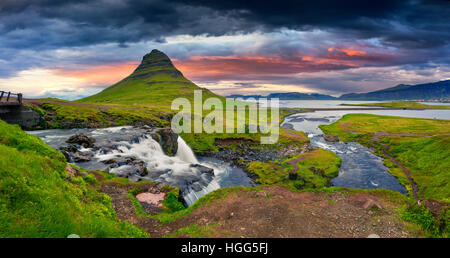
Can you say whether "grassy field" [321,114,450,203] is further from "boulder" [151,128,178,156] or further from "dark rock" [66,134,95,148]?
"dark rock" [66,134,95,148]

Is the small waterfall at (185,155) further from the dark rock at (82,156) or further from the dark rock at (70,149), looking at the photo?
the dark rock at (70,149)

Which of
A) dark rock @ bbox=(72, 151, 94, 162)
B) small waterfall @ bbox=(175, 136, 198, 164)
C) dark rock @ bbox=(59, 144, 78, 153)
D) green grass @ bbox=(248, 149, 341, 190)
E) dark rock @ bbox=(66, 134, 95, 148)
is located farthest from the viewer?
small waterfall @ bbox=(175, 136, 198, 164)

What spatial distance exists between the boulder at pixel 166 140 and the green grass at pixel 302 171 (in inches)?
773

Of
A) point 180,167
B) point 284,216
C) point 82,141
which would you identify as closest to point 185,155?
point 180,167

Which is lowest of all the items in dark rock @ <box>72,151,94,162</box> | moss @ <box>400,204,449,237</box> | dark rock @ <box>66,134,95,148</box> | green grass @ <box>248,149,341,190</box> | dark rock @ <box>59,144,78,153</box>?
green grass @ <box>248,149,341,190</box>

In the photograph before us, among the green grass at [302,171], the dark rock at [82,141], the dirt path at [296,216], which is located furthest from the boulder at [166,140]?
the dirt path at [296,216]

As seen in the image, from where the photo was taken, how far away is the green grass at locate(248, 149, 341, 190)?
39.1 metres

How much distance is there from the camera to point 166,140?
50.2 metres

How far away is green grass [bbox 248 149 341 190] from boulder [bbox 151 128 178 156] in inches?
773

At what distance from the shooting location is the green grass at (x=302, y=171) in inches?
1539

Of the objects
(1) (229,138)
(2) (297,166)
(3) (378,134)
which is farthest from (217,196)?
(3) (378,134)

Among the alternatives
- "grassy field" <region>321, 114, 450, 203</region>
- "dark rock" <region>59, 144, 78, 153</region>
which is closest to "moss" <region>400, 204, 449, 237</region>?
"grassy field" <region>321, 114, 450, 203</region>

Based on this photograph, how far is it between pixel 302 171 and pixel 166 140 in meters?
32.6
